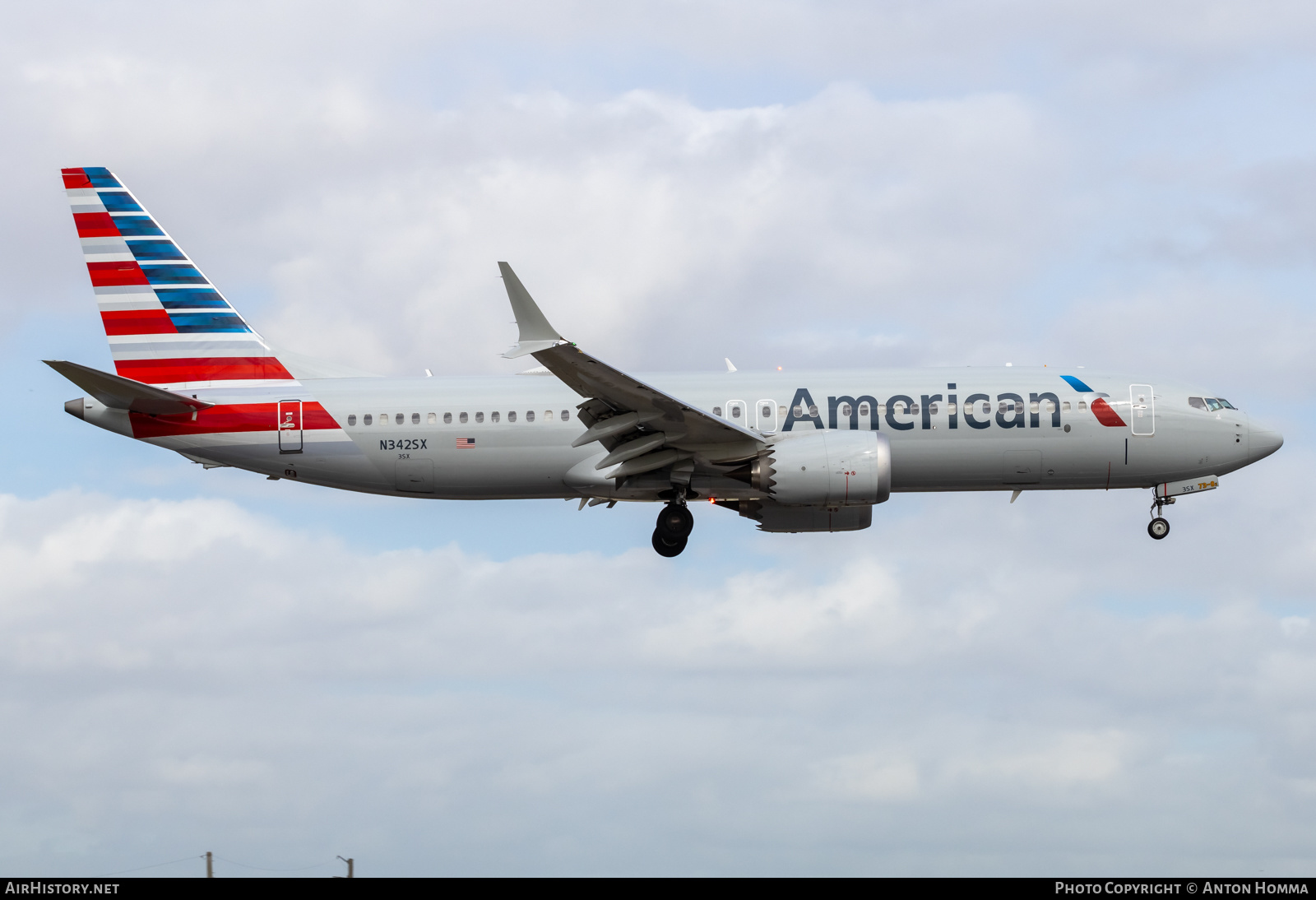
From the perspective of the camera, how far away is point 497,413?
3638 centimetres

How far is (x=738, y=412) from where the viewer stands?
36000 millimetres

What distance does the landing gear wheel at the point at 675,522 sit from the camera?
36.5 m

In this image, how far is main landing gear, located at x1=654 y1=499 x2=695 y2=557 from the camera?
36500 millimetres

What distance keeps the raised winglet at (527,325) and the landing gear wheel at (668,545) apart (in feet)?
22.9

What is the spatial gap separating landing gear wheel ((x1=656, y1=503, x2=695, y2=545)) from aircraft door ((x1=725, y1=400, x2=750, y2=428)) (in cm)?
253

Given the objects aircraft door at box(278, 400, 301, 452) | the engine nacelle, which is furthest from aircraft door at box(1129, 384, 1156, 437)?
aircraft door at box(278, 400, 301, 452)

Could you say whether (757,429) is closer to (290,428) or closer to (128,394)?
(290,428)

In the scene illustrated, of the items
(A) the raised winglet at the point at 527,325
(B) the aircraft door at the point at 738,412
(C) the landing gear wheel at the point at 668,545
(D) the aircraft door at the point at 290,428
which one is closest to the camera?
(A) the raised winglet at the point at 527,325

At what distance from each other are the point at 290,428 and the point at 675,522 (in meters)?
9.68

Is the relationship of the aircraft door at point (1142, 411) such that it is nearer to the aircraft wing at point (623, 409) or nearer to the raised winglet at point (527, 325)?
the aircraft wing at point (623, 409)

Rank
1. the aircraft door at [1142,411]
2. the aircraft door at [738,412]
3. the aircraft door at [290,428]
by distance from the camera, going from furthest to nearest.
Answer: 1. the aircraft door at [290,428]
2. the aircraft door at [1142,411]
3. the aircraft door at [738,412]

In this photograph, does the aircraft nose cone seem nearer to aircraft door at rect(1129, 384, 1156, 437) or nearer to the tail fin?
aircraft door at rect(1129, 384, 1156, 437)

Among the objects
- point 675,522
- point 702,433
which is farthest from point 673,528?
point 702,433

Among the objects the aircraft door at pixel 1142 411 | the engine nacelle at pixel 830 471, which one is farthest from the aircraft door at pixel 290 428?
the aircraft door at pixel 1142 411
